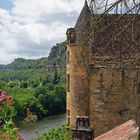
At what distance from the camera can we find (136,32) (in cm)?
400

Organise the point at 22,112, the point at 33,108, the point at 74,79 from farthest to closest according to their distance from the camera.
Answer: the point at 33,108 → the point at 22,112 → the point at 74,79

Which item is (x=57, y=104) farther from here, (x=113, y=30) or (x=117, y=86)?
(x=113, y=30)

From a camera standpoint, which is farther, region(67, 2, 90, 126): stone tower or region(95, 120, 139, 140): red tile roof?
region(67, 2, 90, 126): stone tower

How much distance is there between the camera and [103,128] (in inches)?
701

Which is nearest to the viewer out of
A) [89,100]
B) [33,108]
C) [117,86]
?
[117,86]

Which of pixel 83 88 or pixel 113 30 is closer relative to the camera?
pixel 113 30

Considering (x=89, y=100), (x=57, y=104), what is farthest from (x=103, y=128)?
(x=57, y=104)

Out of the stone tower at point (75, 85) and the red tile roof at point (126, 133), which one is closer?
the red tile roof at point (126, 133)

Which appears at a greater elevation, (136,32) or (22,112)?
(136,32)

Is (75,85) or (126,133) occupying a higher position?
(75,85)

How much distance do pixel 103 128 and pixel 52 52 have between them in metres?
164

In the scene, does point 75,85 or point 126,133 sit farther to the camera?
point 75,85

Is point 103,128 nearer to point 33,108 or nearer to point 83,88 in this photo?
point 83,88

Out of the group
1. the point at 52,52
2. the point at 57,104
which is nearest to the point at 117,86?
the point at 57,104
